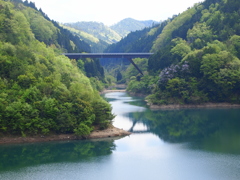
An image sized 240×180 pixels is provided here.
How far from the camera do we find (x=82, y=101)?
49.7 meters

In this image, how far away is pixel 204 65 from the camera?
80812mm

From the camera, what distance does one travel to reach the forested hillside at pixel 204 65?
7900cm

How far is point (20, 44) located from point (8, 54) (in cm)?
539

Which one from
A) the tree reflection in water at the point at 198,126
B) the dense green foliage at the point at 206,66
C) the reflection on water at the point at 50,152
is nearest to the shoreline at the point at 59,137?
the reflection on water at the point at 50,152

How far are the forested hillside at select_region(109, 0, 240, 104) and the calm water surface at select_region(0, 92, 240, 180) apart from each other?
1841 cm

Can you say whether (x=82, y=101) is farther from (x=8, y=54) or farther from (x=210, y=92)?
(x=210, y=92)

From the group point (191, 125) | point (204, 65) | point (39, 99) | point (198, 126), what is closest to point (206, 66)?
point (204, 65)

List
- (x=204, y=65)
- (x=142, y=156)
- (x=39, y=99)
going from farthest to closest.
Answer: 1. (x=204, y=65)
2. (x=39, y=99)
3. (x=142, y=156)

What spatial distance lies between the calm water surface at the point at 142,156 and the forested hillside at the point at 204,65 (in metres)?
18.4

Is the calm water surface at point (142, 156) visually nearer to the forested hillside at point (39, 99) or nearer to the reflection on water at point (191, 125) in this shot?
the reflection on water at point (191, 125)

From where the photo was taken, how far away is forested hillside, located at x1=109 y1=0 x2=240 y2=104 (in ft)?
259

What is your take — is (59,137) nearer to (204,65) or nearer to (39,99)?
(39,99)

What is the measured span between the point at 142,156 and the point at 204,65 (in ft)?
143

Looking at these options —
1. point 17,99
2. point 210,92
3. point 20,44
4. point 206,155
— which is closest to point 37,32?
point 20,44
